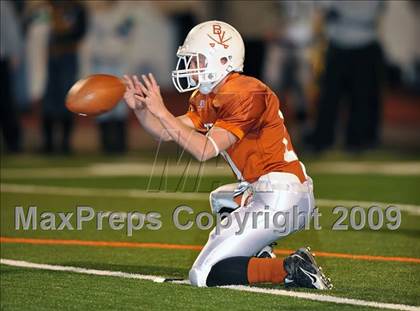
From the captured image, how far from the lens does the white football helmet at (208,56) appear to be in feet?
19.0

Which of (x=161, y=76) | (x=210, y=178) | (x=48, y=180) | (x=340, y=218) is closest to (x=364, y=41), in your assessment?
(x=210, y=178)

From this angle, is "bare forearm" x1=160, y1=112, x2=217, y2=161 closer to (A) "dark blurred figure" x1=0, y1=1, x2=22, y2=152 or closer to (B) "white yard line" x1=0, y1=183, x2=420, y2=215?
(B) "white yard line" x1=0, y1=183, x2=420, y2=215

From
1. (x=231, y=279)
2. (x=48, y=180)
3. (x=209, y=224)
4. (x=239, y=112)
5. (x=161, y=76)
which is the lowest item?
(x=161, y=76)

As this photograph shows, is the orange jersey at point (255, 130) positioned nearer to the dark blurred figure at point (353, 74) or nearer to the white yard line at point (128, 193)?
the white yard line at point (128, 193)

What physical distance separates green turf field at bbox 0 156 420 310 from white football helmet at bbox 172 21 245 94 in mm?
936

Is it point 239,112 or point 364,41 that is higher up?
point 239,112

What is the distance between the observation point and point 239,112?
18.6ft

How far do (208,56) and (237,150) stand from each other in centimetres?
45

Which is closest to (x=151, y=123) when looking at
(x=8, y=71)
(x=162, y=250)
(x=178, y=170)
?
(x=162, y=250)

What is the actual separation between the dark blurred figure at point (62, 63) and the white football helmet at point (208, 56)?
6737 mm

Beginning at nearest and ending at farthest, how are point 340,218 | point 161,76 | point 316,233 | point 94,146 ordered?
point 316,233 → point 340,218 → point 94,146 → point 161,76

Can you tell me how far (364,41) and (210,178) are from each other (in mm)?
2942

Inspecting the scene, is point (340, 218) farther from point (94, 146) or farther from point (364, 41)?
point (94, 146)

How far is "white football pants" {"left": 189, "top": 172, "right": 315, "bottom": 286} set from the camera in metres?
5.63
